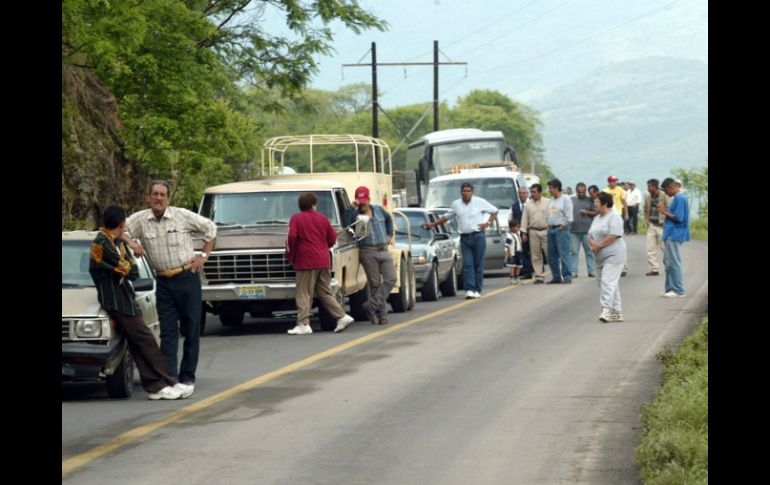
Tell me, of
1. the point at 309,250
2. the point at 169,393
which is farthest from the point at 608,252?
the point at 169,393

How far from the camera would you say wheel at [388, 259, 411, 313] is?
75.3 ft

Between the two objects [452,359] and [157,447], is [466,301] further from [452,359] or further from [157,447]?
[157,447]

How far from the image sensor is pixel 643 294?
83.3 feet

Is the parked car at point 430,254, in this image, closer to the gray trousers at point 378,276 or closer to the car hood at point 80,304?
the gray trousers at point 378,276

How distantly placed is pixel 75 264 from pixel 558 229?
52.4 feet

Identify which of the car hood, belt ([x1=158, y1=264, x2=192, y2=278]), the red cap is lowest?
the car hood

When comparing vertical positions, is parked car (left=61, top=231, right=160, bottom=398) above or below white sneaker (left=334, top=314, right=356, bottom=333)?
above

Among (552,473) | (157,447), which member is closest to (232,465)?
(157,447)

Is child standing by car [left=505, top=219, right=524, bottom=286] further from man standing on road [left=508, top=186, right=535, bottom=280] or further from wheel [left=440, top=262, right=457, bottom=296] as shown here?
wheel [left=440, top=262, right=457, bottom=296]

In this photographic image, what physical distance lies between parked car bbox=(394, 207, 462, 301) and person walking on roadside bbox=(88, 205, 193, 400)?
39.0ft

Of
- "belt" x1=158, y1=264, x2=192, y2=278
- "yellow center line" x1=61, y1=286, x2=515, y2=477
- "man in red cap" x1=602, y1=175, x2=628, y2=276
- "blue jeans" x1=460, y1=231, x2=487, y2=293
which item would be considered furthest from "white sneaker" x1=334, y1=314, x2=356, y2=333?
"man in red cap" x1=602, y1=175, x2=628, y2=276

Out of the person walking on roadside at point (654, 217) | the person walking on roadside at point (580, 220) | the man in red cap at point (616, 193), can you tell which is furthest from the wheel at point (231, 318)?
the man in red cap at point (616, 193)
